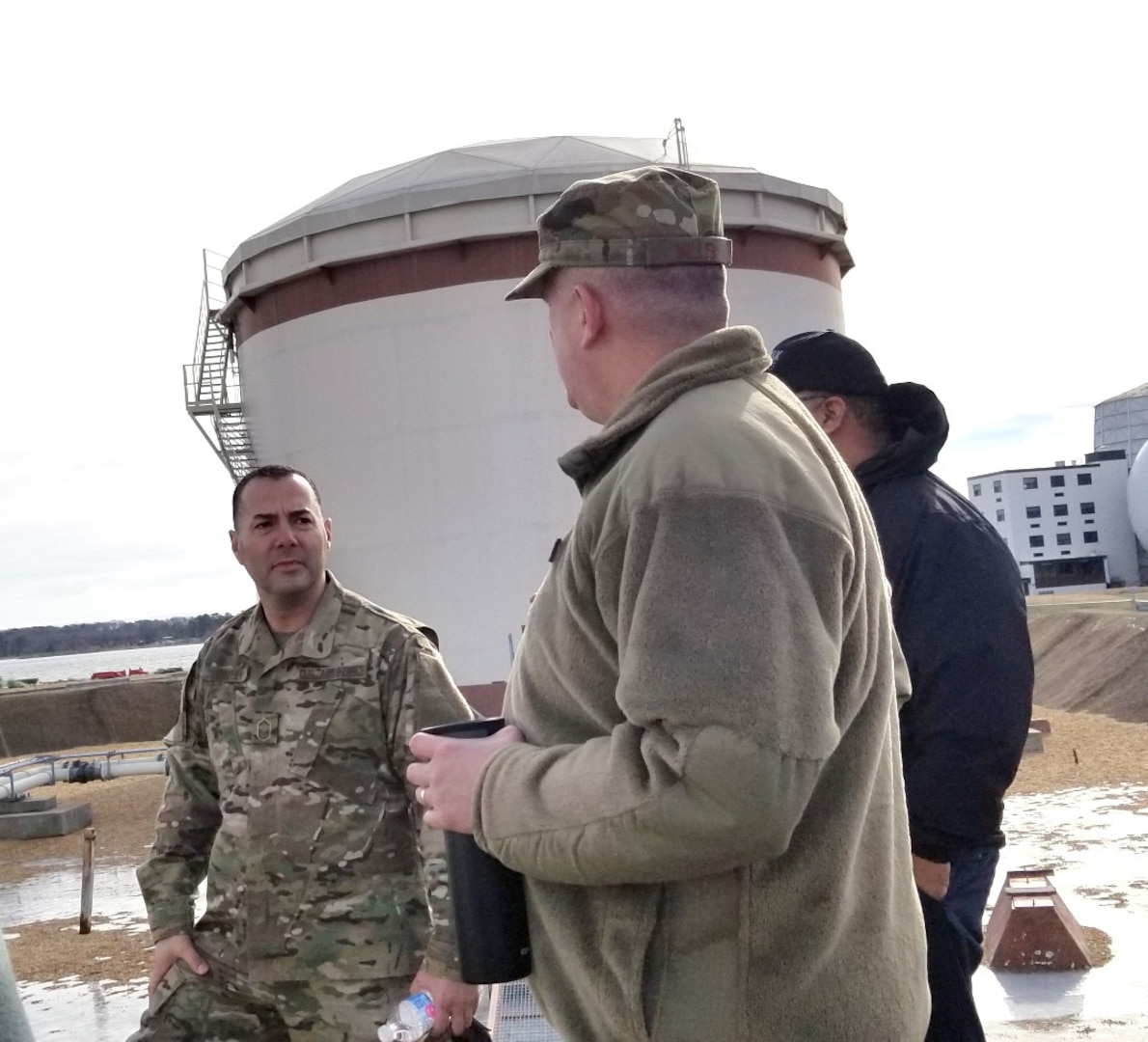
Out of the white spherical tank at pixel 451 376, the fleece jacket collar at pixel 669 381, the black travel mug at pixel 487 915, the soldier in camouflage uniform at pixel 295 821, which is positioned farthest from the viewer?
the white spherical tank at pixel 451 376

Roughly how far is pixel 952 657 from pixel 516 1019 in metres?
2.91

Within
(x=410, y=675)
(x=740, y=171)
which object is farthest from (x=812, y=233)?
(x=410, y=675)

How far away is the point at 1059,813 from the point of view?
1274 centimetres

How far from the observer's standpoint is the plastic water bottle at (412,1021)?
3518mm

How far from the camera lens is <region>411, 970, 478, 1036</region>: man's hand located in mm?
3520

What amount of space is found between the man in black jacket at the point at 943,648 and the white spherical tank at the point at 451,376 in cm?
1414

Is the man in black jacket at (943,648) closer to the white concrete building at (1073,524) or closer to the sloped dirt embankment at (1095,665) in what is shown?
the sloped dirt embankment at (1095,665)

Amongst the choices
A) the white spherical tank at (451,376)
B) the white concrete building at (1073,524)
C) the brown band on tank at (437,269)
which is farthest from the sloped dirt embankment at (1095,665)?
the white concrete building at (1073,524)

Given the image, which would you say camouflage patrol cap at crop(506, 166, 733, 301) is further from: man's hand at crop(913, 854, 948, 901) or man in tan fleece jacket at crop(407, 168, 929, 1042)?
man's hand at crop(913, 854, 948, 901)

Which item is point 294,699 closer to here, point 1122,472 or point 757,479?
point 757,479

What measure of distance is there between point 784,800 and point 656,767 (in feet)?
0.53

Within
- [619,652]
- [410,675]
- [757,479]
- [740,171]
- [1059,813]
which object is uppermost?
[740,171]

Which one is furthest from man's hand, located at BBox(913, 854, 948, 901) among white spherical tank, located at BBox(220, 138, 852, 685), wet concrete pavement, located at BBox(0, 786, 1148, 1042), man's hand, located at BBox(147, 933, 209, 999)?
white spherical tank, located at BBox(220, 138, 852, 685)

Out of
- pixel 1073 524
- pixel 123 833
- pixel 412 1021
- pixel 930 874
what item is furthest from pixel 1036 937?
pixel 1073 524
